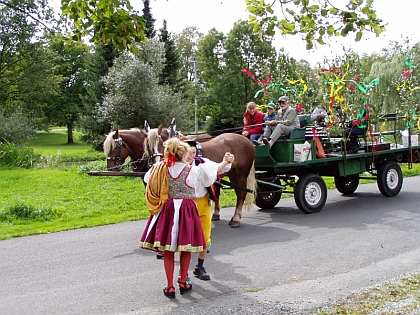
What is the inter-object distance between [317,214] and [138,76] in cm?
2303

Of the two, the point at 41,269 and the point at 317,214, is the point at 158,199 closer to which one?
the point at 41,269

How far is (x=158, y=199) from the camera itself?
5.34 m

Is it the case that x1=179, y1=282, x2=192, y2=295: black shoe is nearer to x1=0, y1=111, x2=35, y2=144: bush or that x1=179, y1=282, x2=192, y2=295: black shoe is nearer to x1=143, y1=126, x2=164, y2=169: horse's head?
x1=143, y1=126, x2=164, y2=169: horse's head

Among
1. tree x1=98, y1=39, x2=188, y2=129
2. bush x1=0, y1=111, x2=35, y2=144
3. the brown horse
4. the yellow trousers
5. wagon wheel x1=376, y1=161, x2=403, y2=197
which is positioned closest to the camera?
the yellow trousers

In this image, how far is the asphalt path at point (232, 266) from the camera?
5.14 metres

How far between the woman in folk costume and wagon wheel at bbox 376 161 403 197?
25.6ft

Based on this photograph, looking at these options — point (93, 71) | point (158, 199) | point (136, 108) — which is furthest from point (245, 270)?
point (93, 71)

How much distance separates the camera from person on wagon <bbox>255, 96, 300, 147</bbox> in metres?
10.1

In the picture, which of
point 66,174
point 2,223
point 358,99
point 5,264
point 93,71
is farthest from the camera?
point 93,71

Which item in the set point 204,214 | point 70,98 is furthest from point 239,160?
point 70,98

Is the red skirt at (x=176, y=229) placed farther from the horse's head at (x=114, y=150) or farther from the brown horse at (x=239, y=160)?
the brown horse at (x=239, y=160)

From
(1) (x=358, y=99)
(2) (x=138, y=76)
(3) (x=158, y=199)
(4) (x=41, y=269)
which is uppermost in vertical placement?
(2) (x=138, y=76)

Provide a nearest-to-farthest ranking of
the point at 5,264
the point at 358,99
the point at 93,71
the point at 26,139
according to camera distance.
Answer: the point at 5,264, the point at 358,99, the point at 26,139, the point at 93,71

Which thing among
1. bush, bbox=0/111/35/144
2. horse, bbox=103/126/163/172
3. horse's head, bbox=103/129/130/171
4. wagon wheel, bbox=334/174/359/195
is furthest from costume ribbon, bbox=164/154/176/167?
bush, bbox=0/111/35/144
